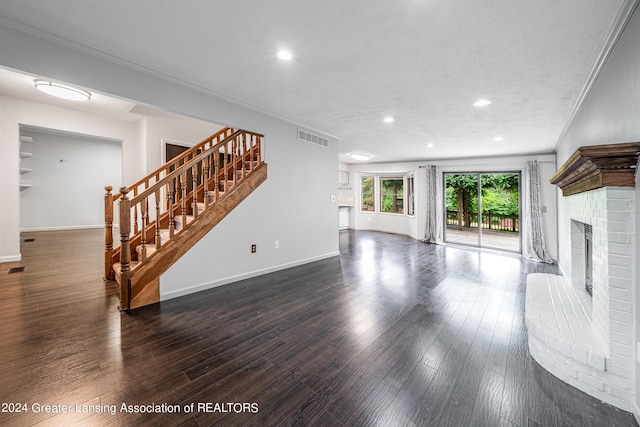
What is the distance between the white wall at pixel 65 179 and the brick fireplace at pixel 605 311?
9.78m

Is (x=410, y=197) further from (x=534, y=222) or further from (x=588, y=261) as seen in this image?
(x=588, y=261)

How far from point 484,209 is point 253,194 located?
6.65m

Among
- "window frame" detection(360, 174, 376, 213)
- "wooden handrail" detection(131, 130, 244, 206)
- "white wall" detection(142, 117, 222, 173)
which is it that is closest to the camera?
"wooden handrail" detection(131, 130, 244, 206)

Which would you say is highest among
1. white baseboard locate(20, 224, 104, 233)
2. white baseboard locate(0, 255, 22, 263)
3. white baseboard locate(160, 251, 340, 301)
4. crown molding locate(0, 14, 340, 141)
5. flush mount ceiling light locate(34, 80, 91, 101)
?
flush mount ceiling light locate(34, 80, 91, 101)

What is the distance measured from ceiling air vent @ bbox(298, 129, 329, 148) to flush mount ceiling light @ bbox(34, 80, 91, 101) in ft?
10.3

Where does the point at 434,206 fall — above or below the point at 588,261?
above

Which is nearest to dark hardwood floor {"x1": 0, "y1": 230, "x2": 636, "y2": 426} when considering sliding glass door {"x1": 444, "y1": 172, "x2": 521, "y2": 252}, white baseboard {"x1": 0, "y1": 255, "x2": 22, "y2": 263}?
white baseboard {"x1": 0, "y1": 255, "x2": 22, "y2": 263}

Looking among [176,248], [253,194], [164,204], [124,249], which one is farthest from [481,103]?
[164,204]

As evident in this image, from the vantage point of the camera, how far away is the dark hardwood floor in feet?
5.02

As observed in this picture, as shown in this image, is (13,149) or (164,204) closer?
(13,149)

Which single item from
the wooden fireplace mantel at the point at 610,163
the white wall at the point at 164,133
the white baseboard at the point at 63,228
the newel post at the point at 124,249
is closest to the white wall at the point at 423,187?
the wooden fireplace mantel at the point at 610,163

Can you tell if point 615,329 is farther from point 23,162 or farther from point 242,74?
point 23,162

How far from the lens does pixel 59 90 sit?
3.46 meters

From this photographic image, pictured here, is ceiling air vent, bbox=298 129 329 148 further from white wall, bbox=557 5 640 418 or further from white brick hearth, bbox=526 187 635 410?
white brick hearth, bbox=526 187 635 410
